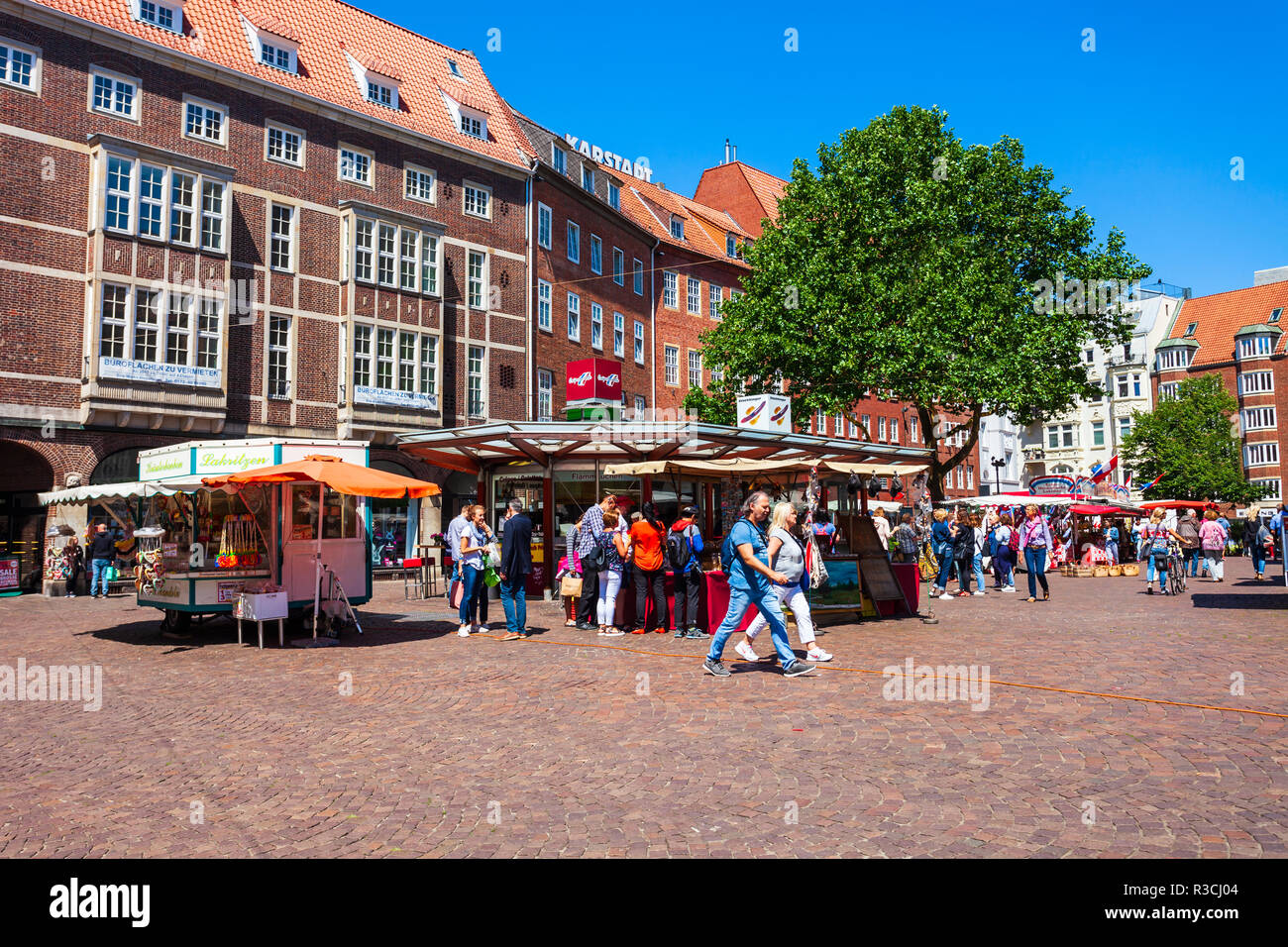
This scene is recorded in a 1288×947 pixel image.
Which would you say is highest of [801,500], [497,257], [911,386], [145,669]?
[497,257]

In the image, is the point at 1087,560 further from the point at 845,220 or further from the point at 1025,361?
the point at 845,220

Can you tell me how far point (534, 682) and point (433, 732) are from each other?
2412 millimetres

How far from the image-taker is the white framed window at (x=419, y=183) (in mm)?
33812

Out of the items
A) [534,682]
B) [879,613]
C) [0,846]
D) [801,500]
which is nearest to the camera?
[0,846]

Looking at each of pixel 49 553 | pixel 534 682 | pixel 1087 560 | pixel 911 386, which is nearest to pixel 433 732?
pixel 534 682

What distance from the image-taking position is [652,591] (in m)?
15.1

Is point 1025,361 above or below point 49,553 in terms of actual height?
above

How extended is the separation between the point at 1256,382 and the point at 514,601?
71.9 m

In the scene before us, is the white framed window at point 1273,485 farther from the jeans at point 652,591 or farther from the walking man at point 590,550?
the walking man at point 590,550

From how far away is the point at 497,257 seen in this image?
36.6m

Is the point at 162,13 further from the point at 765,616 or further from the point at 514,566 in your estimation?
the point at 765,616

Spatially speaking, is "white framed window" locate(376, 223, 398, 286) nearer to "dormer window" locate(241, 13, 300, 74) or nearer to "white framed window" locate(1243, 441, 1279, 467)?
"dormer window" locate(241, 13, 300, 74)

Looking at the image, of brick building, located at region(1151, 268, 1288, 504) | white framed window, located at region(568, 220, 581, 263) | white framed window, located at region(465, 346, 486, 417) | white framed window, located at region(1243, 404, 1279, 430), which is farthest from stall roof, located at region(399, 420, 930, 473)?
white framed window, located at region(1243, 404, 1279, 430)

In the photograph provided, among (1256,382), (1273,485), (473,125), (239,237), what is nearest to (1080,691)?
(239,237)
